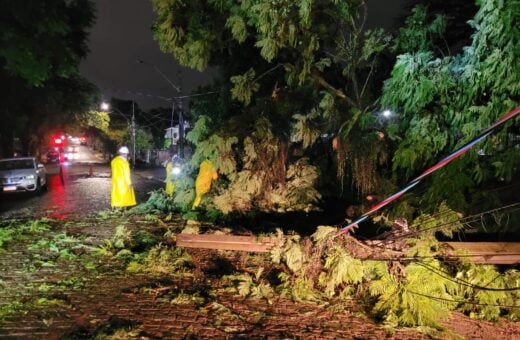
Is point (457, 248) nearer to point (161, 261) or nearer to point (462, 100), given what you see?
point (462, 100)

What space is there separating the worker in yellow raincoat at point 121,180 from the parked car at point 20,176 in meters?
8.66

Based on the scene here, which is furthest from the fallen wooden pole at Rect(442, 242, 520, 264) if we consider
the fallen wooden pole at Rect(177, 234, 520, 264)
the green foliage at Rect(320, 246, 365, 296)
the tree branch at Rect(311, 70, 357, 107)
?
the tree branch at Rect(311, 70, 357, 107)

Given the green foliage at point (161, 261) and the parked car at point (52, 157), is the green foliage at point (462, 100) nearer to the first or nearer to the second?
the green foliage at point (161, 261)

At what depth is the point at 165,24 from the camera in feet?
32.8

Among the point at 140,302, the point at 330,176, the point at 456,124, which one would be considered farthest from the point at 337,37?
the point at 140,302

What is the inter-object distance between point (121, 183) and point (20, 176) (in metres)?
9.42

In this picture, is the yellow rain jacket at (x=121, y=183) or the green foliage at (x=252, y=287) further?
the yellow rain jacket at (x=121, y=183)

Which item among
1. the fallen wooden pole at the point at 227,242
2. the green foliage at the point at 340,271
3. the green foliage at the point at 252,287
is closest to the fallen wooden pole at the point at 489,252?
the green foliage at the point at 340,271

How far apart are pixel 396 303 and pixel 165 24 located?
24.1 ft

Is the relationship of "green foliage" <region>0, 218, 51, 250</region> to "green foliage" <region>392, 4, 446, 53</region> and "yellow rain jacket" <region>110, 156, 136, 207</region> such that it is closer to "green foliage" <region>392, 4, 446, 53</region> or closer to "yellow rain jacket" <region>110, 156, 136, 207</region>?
"yellow rain jacket" <region>110, 156, 136, 207</region>

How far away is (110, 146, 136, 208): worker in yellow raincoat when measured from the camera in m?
11.5

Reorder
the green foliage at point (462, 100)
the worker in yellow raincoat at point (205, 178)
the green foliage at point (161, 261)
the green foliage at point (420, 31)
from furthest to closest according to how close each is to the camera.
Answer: the worker in yellow raincoat at point (205, 178)
the green foliage at point (420, 31)
the green foliage at point (462, 100)
the green foliage at point (161, 261)

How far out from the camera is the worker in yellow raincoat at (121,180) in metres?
11.5

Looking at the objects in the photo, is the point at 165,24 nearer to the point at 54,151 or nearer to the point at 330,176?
the point at 330,176
